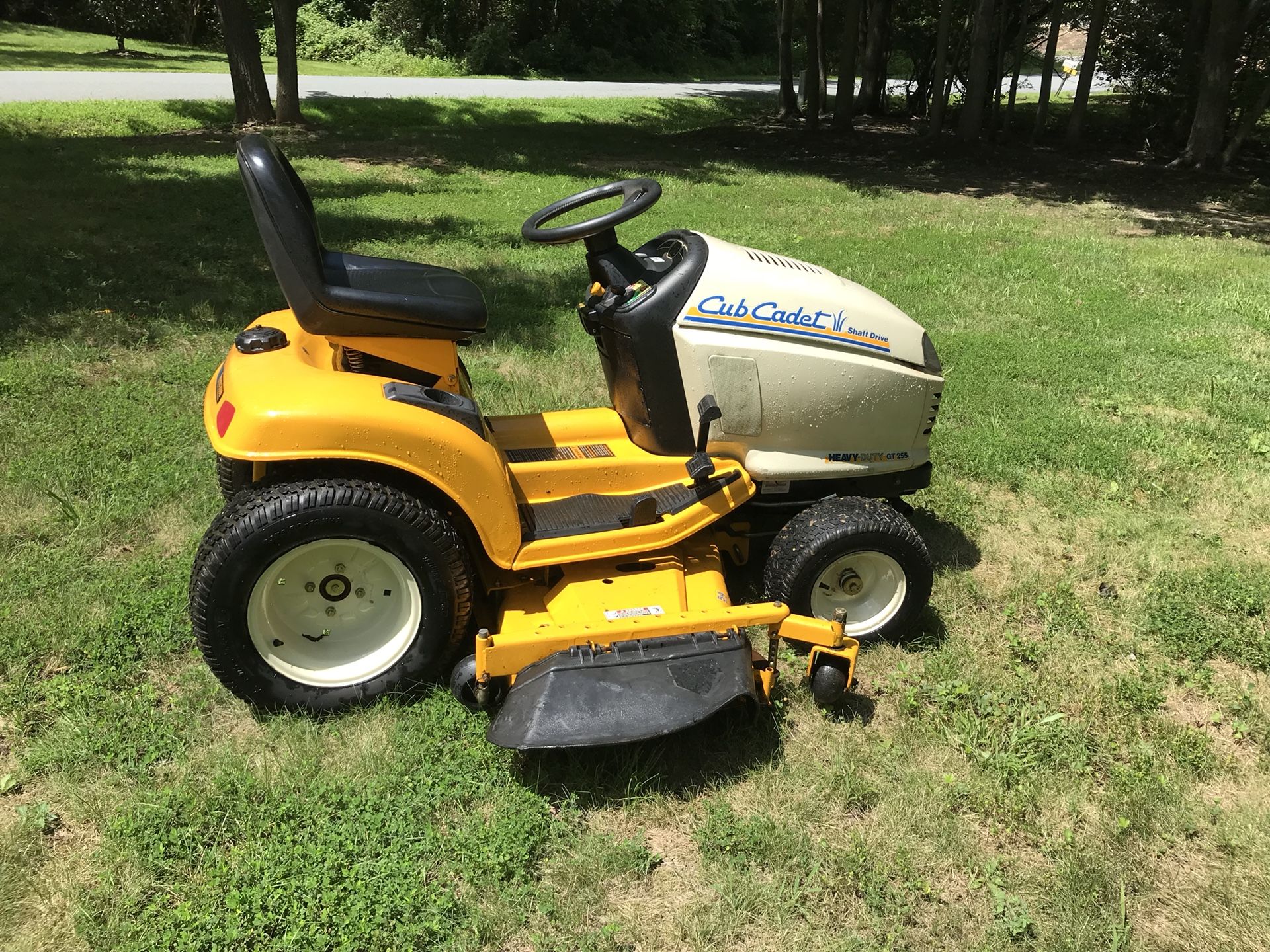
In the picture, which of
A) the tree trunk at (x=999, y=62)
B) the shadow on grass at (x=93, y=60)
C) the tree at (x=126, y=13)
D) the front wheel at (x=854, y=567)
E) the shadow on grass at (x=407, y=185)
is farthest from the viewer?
the tree at (x=126, y=13)

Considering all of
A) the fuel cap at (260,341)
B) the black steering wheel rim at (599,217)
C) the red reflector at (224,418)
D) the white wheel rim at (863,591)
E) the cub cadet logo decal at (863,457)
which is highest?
the black steering wheel rim at (599,217)

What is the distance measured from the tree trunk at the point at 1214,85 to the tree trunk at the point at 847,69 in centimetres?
528

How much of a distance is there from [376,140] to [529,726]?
39.9 feet

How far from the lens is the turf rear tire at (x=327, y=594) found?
8.22 feet

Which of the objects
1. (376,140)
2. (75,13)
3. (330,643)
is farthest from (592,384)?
(75,13)

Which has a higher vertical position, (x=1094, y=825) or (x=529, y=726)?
(x=529, y=726)

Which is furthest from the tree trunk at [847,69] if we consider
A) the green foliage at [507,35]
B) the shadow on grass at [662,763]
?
the shadow on grass at [662,763]

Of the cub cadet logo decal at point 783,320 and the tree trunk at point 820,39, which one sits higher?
the tree trunk at point 820,39

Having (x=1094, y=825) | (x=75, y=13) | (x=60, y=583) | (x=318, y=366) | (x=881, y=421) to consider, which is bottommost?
(x=1094, y=825)

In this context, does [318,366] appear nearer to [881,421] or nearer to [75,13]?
[881,421]

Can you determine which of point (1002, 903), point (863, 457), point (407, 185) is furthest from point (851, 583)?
point (407, 185)

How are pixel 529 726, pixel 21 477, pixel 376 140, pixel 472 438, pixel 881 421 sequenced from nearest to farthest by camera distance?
1. pixel 529 726
2. pixel 472 438
3. pixel 881 421
4. pixel 21 477
5. pixel 376 140

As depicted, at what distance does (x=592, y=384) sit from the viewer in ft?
17.2

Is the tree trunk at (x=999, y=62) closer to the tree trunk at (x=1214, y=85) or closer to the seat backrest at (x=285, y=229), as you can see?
the tree trunk at (x=1214, y=85)
